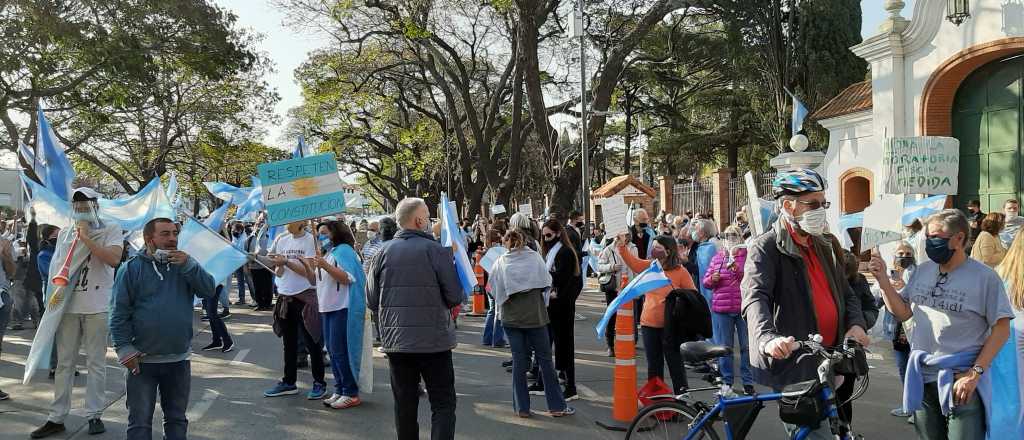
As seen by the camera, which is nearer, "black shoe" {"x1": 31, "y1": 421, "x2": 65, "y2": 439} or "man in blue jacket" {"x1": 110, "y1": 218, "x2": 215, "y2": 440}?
"man in blue jacket" {"x1": 110, "y1": 218, "x2": 215, "y2": 440}

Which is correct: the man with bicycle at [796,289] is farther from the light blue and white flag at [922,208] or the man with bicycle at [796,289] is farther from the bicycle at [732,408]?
the light blue and white flag at [922,208]

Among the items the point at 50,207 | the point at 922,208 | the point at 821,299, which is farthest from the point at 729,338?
the point at 50,207

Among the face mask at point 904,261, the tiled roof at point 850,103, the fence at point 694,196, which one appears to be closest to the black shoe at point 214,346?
the face mask at point 904,261

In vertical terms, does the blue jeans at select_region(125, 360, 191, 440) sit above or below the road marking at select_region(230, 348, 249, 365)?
above

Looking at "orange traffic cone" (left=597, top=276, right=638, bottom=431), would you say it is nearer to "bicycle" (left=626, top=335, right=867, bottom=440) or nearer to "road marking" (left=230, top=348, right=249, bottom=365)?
"bicycle" (left=626, top=335, right=867, bottom=440)

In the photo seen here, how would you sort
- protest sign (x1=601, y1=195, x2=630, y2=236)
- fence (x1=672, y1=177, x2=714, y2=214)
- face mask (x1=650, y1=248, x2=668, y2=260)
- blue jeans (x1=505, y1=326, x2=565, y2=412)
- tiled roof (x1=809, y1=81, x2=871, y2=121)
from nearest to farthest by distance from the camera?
blue jeans (x1=505, y1=326, x2=565, y2=412), face mask (x1=650, y1=248, x2=668, y2=260), protest sign (x1=601, y1=195, x2=630, y2=236), tiled roof (x1=809, y1=81, x2=871, y2=121), fence (x1=672, y1=177, x2=714, y2=214)

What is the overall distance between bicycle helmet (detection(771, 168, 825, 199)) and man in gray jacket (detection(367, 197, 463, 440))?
2286mm

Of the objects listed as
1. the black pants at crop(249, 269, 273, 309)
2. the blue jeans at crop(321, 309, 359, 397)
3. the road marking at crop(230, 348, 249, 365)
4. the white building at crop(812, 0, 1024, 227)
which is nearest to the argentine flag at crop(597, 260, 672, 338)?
the blue jeans at crop(321, 309, 359, 397)

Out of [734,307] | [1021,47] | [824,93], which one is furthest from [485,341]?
[824,93]

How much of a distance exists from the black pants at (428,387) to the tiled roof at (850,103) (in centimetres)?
1620

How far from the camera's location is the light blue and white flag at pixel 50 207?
6.59 metres

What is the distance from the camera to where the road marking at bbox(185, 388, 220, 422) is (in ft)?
22.7

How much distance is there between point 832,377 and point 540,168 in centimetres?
4149

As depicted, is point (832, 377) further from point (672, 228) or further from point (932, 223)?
point (672, 228)
